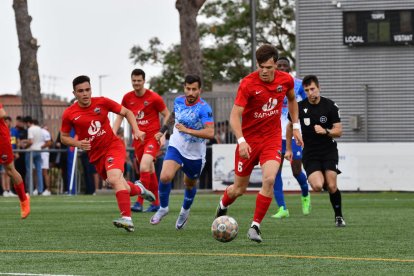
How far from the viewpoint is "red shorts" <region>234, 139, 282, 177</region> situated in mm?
12977

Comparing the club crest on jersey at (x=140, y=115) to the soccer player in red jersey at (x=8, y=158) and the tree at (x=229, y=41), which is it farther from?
the tree at (x=229, y=41)

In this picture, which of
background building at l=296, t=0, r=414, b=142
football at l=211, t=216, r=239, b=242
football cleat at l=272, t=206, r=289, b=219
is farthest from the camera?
background building at l=296, t=0, r=414, b=142

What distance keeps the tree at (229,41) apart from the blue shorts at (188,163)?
51.0 m

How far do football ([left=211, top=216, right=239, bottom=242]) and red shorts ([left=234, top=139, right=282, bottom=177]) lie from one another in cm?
93

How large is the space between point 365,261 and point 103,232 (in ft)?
15.5

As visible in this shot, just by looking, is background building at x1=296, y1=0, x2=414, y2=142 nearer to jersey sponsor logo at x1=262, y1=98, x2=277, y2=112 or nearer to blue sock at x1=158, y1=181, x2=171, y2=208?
blue sock at x1=158, y1=181, x2=171, y2=208

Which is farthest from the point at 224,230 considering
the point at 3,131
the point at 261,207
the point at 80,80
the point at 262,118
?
the point at 3,131

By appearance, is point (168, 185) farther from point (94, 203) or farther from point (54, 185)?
point (54, 185)

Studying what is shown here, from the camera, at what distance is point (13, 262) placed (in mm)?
10516

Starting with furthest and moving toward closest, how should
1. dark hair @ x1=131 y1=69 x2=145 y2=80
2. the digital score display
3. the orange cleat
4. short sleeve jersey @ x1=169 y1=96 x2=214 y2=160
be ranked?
the digital score display
dark hair @ x1=131 y1=69 x2=145 y2=80
the orange cleat
short sleeve jersey @ x1=169 y1=96 x2=214 y2=160

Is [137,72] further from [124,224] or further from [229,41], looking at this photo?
[229,41]

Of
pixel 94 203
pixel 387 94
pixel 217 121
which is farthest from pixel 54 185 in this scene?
pixel 387 94

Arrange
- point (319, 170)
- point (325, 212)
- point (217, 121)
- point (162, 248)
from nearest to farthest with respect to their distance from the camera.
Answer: point (162, 248) → point (319, 170) → point (325, 212) → point (217, 121)

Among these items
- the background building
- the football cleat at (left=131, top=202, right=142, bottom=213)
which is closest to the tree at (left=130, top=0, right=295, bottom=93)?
the background building
